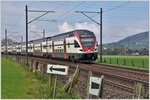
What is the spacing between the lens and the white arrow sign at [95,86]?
11.6m

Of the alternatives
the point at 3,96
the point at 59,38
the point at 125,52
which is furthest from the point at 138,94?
the point at 125,52

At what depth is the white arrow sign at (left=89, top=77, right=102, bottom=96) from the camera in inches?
457

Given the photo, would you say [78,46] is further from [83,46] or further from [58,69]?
[58,69]

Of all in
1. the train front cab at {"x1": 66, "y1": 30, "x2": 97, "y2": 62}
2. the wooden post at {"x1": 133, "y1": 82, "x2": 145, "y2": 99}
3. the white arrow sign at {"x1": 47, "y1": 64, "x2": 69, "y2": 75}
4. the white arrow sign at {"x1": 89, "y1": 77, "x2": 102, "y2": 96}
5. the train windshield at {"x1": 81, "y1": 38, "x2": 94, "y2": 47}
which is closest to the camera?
the white arrow sign at {"x1": 89, "y1": 77, "x2": 102, "y2": 96}

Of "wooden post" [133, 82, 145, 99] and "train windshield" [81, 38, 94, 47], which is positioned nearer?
"wooden post" [133, 82, 145, 99]

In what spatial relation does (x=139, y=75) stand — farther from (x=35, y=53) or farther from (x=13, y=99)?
(x=35, y=53)

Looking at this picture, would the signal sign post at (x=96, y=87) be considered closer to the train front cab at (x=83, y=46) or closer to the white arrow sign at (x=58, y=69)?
the white arrow sign at (x=58, y=69)

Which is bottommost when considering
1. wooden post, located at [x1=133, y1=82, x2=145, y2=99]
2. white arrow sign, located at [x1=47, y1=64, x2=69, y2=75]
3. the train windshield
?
wooden post, located at [x1=133, y1=82, x2=145, y2=99]

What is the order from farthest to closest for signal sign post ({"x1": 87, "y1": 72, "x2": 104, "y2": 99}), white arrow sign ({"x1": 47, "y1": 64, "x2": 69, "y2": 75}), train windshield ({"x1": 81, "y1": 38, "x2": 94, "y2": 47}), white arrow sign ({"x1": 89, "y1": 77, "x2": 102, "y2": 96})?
train windshield ({"x1": 81, "y1": 38, "x2": 94, "y2": 47}), white arrow sign ({"x1": 47, "y1": 64, "x2": 69, "y2": 75}), white arrow sign ({"x1": 89, "y1": 77, "x2": 102, "y2": 96}), signal sign post ({"x1": 87, "y1": 72, "x2": 104, "y2": 99})

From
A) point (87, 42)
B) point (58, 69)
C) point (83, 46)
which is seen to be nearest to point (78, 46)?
point (83, 46)

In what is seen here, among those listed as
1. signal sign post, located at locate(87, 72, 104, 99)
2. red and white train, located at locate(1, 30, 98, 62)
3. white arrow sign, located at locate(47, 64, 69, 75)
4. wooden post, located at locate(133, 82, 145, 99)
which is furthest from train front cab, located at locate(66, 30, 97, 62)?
signal sign post, located at locate(87, 72, 104, 99)

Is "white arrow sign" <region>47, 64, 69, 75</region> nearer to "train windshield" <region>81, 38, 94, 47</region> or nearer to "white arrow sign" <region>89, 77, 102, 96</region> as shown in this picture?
"white arrow sign" <region>89, 77, 102, 96</region>

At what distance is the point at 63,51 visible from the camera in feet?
154

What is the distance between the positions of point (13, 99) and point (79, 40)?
1107 inches
